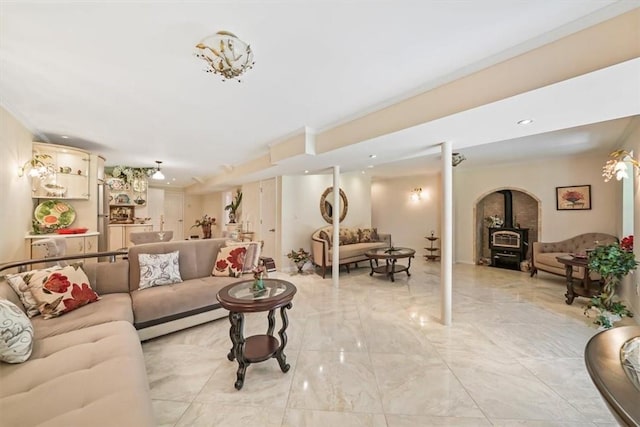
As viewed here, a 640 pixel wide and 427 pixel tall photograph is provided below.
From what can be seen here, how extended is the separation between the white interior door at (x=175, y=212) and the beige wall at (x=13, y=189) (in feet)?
22.3

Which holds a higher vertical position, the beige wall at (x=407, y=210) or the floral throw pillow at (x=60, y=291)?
the beige wall at (x=407, y=210)


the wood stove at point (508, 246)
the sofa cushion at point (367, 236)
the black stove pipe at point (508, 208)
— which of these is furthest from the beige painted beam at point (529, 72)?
the black stove pipe at point (508, 208)

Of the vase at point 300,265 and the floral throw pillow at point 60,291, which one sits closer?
the floral throw pillow at point 60,291

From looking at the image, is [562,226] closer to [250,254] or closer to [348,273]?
[348,273]

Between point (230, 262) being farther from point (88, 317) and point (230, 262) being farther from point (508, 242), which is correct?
point (508, 242)

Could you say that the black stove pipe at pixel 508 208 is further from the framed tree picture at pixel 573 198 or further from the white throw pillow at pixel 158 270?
the white throw pillow at pixel 158 270

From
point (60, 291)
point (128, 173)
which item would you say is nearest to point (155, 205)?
point (128, 173)

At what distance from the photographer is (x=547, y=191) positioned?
539 centimetres

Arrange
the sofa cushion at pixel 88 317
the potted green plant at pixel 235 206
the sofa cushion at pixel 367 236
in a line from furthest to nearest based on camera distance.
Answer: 1. the potted green plant at pixel 235 206
2. the sofa cushion at pixel 367 236
3. the sofa cushion at pixel 88 317

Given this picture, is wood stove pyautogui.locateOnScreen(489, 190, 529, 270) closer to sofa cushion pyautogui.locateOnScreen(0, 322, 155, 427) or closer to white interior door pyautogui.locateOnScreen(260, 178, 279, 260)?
white interior door pyautogui.locateOnScreen(260, 178, 279, 260)

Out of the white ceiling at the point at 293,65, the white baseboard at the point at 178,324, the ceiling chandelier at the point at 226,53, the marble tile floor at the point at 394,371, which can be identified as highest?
the white ceiling at the point at 293,65

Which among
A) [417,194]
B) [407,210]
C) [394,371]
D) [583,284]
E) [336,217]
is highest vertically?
[417,194]

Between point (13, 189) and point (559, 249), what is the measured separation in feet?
29.3

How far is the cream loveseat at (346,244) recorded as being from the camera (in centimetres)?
534
